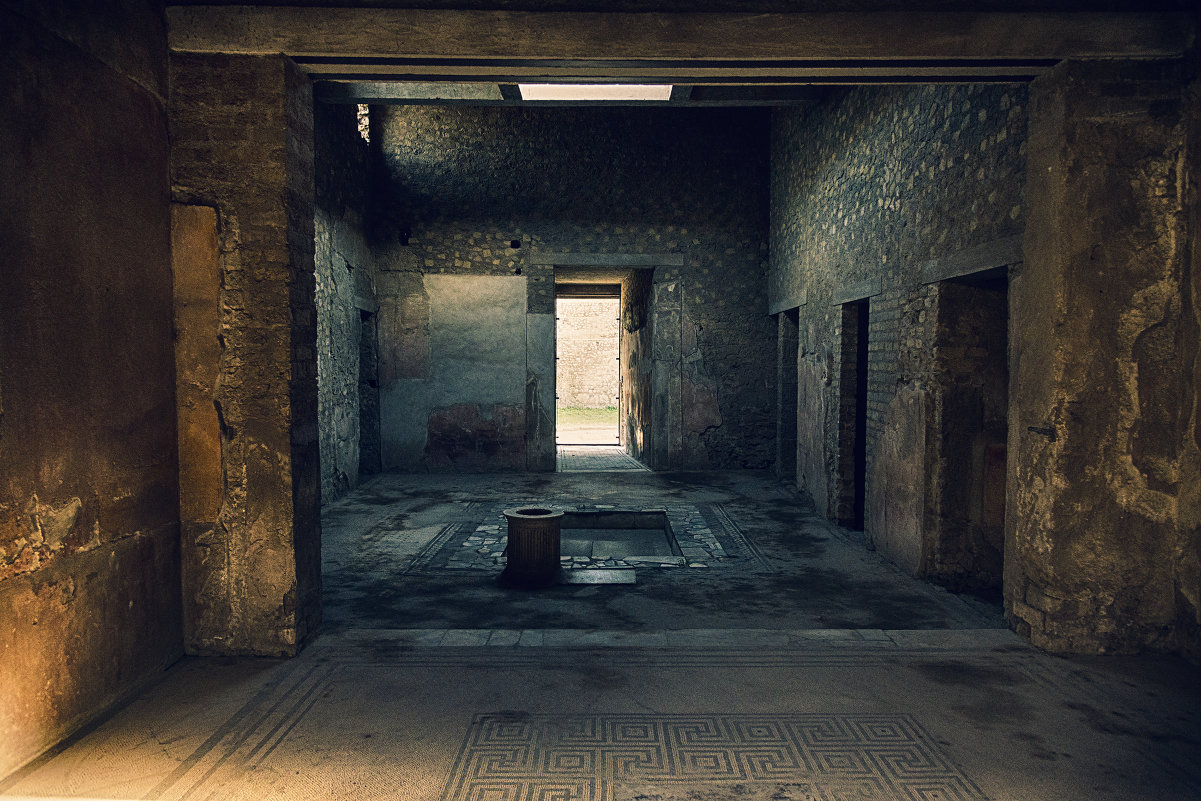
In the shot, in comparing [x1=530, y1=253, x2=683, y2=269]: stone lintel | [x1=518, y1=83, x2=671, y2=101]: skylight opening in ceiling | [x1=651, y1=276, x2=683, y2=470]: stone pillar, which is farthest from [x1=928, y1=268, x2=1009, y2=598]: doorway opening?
[x1=530, y1=253, x2=683, y2=269]: stone lintel

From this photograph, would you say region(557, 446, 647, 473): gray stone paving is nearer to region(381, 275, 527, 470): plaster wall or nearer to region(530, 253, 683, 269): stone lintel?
region(381, 275, 527, 470): plaster wall

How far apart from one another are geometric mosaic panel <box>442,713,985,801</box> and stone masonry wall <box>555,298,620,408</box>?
18.4 meters

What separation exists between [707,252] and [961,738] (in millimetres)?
8000

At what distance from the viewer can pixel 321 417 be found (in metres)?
7.71

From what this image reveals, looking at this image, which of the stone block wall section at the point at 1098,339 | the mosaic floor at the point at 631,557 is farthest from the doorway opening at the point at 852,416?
the stone block wall section at the point at 1098,339

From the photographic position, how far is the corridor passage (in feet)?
8.29

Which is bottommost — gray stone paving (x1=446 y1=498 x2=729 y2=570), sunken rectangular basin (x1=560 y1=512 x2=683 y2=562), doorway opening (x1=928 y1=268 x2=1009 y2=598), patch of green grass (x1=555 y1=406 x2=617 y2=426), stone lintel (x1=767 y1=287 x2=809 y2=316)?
sunken rectangular basin (x1=560 y1=512 x2=683 y2=562)

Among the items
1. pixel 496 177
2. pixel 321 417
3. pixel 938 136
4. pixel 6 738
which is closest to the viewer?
pixel 6 738

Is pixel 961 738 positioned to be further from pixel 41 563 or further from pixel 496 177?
pixel 496 177

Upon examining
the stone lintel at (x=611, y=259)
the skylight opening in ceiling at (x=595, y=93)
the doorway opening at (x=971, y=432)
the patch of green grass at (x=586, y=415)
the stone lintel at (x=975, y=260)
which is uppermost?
the skylight opening in ceiling at (x=595, y=93)

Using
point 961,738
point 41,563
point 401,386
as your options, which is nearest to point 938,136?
point 961,738

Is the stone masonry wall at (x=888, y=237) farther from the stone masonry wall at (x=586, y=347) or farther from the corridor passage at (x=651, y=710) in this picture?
the stone masonry wall at (x=586, y=347)

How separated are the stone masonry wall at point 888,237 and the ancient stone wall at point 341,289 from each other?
5.28 metres

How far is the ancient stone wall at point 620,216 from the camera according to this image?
9781mm
